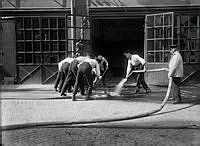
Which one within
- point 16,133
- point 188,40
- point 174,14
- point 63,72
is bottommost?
point 16,133

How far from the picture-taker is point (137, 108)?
37.2ft

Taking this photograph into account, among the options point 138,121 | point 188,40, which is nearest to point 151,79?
point 188,40

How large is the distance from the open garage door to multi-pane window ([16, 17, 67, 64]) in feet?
13.5

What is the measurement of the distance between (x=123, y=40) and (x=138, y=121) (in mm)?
17659

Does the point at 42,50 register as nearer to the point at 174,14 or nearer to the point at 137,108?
the point at 174,14

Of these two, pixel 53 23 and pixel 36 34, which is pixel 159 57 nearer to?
pixel 53 23

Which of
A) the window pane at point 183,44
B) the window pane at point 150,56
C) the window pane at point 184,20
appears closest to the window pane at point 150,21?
the window pane at point 150,56

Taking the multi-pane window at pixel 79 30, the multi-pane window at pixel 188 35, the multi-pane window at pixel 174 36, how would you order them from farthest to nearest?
the multi-pane window at pixel 188 35 < the multi-pane window at pixel 174 36 < the multi-pane window at pixel 79 30

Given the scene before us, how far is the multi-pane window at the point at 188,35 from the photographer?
18016 millimetres

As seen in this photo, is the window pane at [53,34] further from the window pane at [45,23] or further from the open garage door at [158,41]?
the open garage door at [158,41]

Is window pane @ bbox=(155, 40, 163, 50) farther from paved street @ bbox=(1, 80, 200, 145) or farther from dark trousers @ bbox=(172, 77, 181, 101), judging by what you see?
dark trousers @ bbox=(172, 77, 181, 101)

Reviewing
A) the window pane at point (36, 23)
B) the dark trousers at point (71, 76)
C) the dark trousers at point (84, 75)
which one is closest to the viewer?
the dark trousers at point (84, 75)

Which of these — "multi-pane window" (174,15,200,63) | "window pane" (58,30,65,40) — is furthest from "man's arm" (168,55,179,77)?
"window pane" (58,30,65,40)

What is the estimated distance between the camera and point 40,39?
18703 mm
